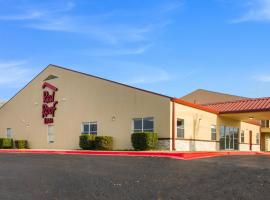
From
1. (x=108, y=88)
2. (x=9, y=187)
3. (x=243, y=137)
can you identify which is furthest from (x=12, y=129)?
(x=9, y=187)

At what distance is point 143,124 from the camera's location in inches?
1053

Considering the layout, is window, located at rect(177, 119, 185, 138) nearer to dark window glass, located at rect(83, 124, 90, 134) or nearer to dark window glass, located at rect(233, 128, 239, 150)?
dark window glass, located at rect(83, 124, 90, 134)

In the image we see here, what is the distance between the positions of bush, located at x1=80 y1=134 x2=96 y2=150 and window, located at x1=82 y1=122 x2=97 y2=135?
3.75 ft

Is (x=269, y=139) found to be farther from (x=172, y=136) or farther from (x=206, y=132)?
(x=172, y=136)

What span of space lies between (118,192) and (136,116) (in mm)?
17480

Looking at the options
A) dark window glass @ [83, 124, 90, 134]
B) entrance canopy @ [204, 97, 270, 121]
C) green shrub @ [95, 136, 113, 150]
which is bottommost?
green shrub @ [95, 136, 113, 150]

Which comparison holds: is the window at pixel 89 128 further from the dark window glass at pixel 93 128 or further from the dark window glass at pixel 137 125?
the dark window glass at pixel 137 125

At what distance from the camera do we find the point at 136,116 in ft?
88.5

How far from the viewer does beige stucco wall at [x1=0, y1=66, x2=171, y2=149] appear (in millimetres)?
26578

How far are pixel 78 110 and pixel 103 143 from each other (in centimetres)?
470

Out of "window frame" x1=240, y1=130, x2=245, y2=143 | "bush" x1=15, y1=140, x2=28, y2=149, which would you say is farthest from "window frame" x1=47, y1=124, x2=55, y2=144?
"window frame" x1=240, y1=130, x2=245, y2=143

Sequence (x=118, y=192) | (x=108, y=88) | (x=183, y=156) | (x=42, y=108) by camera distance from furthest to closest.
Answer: (x=42, y=108) < (x=108, y=88) < (x=183, y=156) < (x=118, y=192)

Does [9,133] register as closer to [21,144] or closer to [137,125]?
[21,144]

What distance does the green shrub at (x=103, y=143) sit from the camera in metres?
27.3
